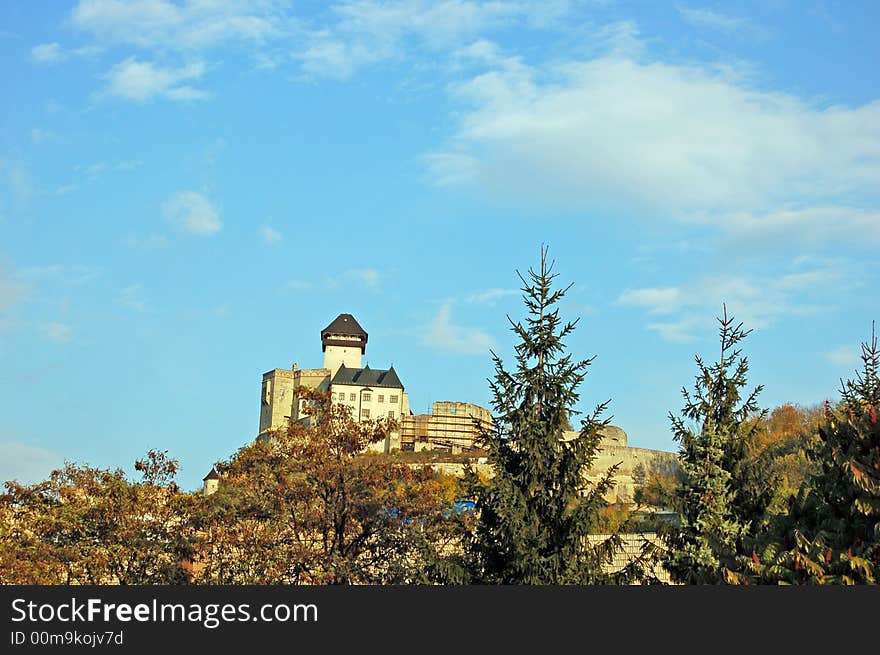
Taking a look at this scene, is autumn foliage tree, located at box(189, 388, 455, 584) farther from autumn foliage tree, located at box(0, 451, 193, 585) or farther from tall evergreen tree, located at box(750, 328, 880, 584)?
tall evergreen tree, located at box(750, 328, 880, 584)

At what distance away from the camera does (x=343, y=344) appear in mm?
123750

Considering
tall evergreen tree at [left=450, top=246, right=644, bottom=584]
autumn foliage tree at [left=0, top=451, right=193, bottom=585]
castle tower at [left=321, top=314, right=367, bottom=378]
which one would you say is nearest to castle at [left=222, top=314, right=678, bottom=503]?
castle tower at [left=321, top=314, right=367, bottom=378]

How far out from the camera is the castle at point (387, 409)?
10206 centimetres

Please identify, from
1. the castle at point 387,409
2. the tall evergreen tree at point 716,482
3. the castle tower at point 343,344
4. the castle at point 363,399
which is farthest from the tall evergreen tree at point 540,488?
the castle tower at point 343,344

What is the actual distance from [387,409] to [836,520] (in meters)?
97.6

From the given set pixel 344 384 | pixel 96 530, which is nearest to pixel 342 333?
pixel 344 384

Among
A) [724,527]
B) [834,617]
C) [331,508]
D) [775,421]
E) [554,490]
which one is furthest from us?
[775,421]

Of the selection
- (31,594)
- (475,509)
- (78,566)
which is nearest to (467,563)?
(475,509)

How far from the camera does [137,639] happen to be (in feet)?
40.1

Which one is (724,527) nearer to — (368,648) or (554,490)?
(554,490)

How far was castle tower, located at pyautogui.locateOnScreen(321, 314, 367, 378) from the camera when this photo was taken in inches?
4823

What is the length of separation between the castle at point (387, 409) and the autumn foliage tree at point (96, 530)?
6849 centimetres

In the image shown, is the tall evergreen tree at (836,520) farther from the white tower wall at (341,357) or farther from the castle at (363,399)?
the white tower wall at (341,357)

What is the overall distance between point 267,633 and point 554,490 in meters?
7.66
